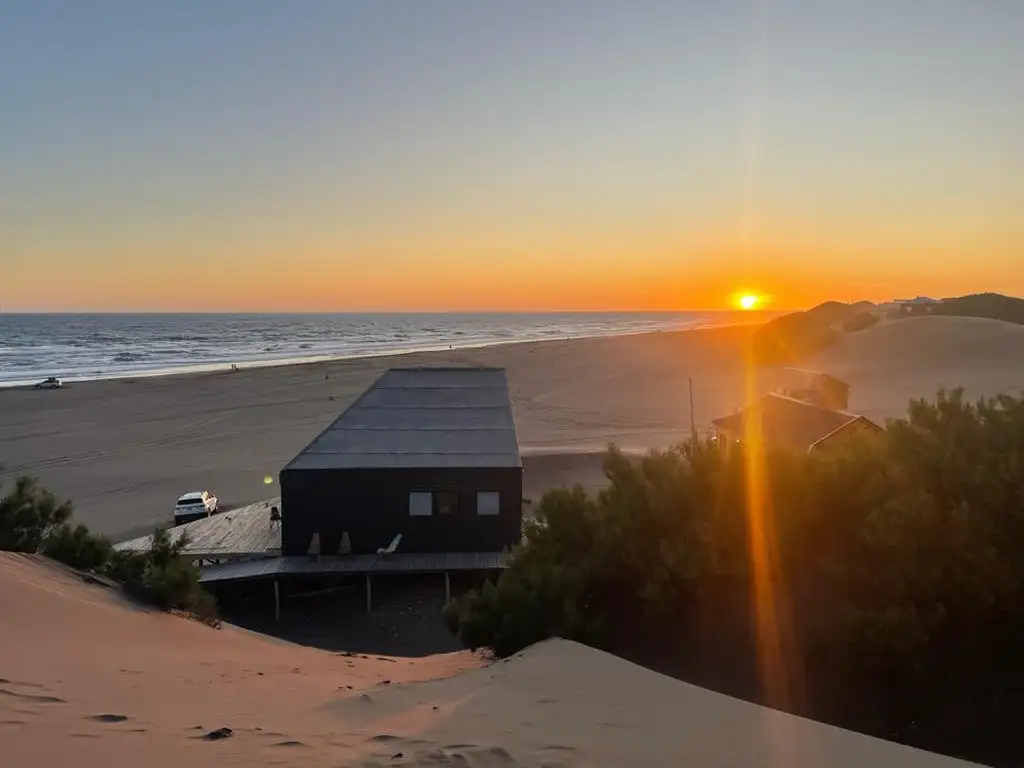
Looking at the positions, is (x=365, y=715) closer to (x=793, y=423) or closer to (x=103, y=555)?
(x=103, y=555)

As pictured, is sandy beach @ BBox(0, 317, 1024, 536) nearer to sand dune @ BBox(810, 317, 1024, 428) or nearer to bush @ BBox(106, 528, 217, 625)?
sand dune @ BBox(810, 317, 1024, 428)

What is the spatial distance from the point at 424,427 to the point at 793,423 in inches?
510

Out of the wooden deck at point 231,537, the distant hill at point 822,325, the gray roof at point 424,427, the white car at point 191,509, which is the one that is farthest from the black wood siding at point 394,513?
the distant hill at point 822,325

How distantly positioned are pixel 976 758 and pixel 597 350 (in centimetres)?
8427

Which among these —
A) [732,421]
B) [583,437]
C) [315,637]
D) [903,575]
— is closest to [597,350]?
[583,437]

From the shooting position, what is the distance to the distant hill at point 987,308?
8950 cm

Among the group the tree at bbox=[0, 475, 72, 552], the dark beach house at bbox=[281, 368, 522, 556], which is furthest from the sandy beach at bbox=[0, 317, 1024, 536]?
the tree at bbox=[0, 475, 72, 552]

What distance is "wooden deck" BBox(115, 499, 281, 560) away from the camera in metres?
18.4

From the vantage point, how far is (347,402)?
163 ft

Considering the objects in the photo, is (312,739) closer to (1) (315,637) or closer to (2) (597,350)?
(1) (315,637)

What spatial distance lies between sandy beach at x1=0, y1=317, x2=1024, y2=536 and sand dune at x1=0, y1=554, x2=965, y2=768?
17911mm

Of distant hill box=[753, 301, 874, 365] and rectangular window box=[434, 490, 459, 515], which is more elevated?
distant hill box=[753, 301, 874, 365]

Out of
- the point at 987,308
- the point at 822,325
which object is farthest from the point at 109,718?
the point at 987,308

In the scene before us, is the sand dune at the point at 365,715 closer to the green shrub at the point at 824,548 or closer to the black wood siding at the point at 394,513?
the green shrub at the point at 824,548
